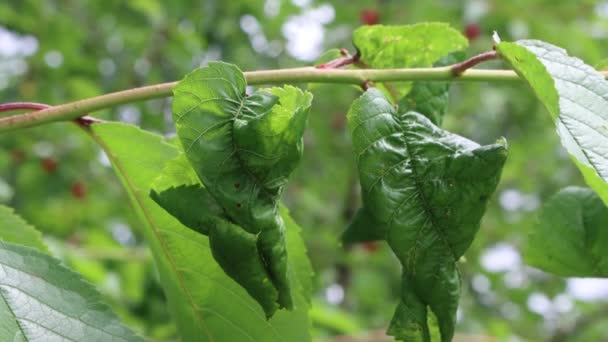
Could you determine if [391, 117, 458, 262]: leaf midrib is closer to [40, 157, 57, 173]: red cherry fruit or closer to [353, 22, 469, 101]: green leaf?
[353, 22, 469, 101]: green leaf

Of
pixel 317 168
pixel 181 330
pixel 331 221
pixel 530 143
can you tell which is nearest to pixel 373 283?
pixel 331 221

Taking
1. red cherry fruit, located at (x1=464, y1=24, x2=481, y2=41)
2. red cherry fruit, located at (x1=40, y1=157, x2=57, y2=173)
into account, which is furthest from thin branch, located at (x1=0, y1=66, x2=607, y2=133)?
red cherry fruit, located at (x1=40, y1=157, x2=57, y2=173)

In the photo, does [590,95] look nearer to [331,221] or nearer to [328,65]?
[328,65]

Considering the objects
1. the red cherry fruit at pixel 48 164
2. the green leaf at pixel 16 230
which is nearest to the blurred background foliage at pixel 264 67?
the red cherry fruit at pixel 48 164

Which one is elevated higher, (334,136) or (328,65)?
(328,65)


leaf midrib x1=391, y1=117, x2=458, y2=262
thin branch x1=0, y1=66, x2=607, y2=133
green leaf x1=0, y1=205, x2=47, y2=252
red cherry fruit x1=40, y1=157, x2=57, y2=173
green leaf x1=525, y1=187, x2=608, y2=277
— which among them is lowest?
red cherry fruit x1=40, y1=157, x2=57, y2=173

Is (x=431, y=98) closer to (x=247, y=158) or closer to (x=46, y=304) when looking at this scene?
(x=247, y=158)
